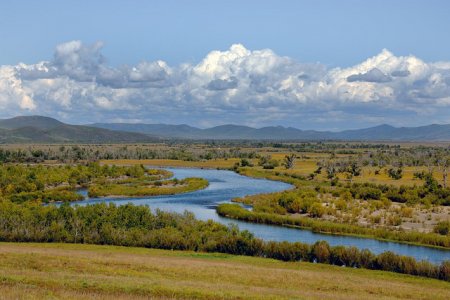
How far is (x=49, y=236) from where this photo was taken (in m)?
54.2

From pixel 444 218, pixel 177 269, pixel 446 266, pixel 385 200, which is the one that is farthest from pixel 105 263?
pixel 385 200

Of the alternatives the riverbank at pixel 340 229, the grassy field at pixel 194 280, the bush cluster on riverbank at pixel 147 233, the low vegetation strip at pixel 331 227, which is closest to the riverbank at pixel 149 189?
the low vegetation strip at pixel 331 227

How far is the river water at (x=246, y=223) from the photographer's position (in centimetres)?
5538

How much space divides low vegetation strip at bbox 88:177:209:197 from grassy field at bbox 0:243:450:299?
6184 centimetres

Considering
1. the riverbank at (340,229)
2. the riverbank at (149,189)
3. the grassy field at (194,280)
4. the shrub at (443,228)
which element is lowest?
the riverbank at (149,189)

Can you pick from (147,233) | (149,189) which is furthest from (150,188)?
(147,233)

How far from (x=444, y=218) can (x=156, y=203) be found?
43482mm

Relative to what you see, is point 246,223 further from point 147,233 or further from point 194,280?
point 194,280

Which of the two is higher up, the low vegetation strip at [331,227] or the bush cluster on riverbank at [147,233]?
the bush cluster on riverbank at [147,233]

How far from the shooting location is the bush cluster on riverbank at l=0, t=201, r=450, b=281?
149 feet

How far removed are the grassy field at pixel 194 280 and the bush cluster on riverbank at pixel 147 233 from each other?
2.30m

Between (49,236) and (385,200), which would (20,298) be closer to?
(49,236)

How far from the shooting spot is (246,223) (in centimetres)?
7244

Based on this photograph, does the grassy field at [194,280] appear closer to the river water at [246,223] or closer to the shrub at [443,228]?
the river water at [246,223]
